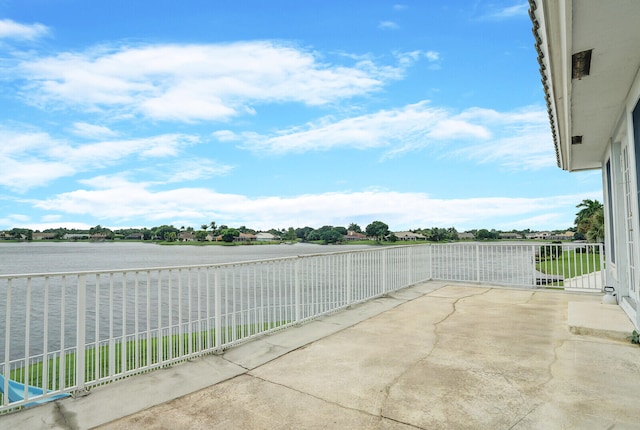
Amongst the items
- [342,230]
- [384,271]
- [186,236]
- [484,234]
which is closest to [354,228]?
[342,230]

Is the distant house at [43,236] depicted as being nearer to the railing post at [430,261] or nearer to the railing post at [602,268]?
the railing post at [430,261]

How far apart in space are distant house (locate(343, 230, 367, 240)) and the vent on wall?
237ft

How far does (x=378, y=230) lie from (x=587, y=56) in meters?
68.3

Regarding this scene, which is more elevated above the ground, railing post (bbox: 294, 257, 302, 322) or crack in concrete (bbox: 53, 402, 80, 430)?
railing post (bbox: 294, 257, 302, 322)

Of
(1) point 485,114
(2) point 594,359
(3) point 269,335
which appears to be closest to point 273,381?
(3) point 269,335

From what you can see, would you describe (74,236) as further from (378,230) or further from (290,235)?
(378,230)

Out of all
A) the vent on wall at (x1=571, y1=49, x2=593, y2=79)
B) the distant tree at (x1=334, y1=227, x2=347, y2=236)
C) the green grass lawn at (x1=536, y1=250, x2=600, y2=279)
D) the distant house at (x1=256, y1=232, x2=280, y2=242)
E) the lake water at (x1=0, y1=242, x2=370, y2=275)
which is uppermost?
the vent on wall at (x1=571, y1=49, x2=593, y2=79)

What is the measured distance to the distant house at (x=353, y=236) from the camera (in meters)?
75.3

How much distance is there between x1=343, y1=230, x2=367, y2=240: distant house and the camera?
75312mm

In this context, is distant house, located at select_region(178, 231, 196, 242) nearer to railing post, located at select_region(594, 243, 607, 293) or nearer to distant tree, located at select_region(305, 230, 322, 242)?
distant tree, located at select_region(305, 230, 322, 242)

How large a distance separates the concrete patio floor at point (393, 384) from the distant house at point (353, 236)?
7092 centimetres

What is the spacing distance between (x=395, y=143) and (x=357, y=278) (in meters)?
23.8

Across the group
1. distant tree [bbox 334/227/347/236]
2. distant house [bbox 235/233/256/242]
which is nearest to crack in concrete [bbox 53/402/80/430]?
distant tree [bbox 334/227/347/236]

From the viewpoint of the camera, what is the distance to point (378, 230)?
70.4m
